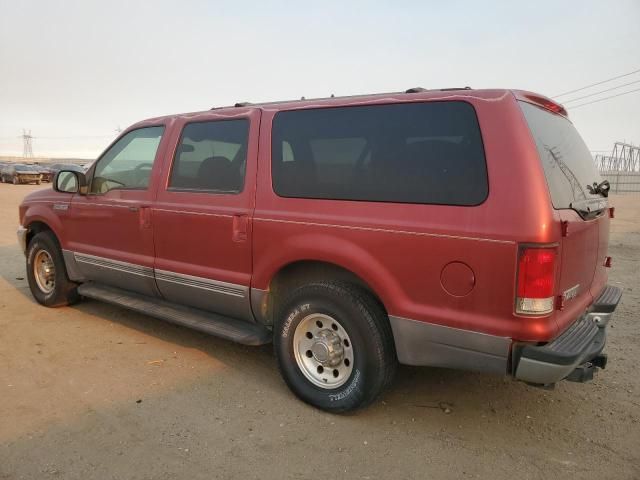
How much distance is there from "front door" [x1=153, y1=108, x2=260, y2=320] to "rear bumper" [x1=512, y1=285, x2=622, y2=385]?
6.27 feet

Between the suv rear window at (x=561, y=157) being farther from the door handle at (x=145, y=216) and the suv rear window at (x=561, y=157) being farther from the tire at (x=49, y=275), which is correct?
the tire at (x=49, y=275)

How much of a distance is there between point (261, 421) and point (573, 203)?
228 cm

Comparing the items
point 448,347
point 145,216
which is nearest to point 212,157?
point 145,216

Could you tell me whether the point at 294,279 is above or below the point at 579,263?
below

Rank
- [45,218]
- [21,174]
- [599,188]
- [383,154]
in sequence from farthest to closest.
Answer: [21,174] → [45,218] → [599,188] → [383,154]

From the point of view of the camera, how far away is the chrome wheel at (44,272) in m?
5.51

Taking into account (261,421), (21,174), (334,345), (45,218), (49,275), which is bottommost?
(261,421)

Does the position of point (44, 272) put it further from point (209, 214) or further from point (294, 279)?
point (294, 279)

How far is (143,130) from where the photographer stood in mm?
4598

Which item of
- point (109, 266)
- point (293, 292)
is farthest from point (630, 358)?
point (109, 266)

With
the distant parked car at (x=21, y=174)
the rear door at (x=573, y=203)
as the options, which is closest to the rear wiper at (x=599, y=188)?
the rear door at (x=573, y=203)

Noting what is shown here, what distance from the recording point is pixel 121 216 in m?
4.47

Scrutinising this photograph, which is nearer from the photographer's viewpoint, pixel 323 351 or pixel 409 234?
pixel 409 234

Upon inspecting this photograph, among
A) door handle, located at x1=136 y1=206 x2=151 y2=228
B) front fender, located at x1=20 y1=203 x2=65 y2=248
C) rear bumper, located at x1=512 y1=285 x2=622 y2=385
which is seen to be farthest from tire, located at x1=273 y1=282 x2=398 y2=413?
front fender, located at x1=20 y1=203 x2=65 y2=248
